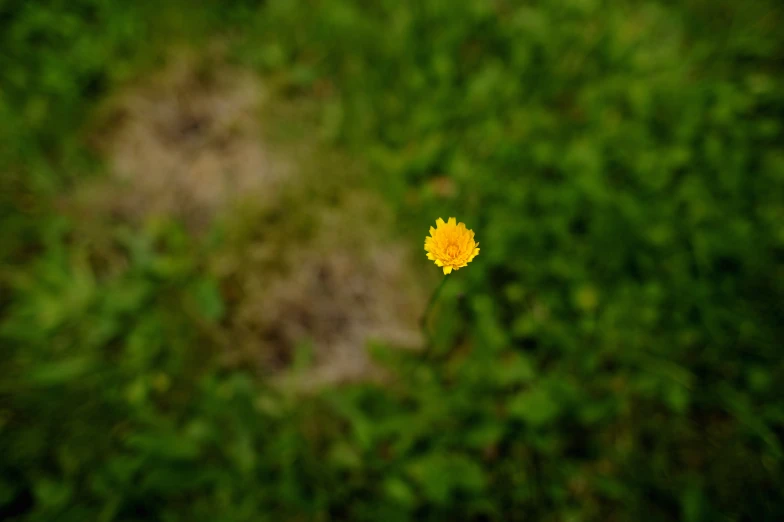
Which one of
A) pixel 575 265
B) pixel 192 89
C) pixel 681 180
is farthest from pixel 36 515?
pixel 681 180

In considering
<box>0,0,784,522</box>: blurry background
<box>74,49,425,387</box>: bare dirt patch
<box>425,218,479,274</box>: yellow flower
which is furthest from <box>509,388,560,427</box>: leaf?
<box>425,218,479,274</box>: yellow flower

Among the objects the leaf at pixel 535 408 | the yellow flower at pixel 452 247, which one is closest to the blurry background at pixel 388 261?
the leaf at pixel 535 408

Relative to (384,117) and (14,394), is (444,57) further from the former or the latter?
(14,394)

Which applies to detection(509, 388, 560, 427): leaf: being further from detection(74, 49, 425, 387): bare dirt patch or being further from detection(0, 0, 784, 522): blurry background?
detection(74, 49, 425, 387): bare dirt patch

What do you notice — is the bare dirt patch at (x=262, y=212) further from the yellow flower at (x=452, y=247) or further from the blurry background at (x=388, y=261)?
the yellow flower at (x=452, y=247)

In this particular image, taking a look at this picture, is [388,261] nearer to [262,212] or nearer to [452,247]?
[262,212]
